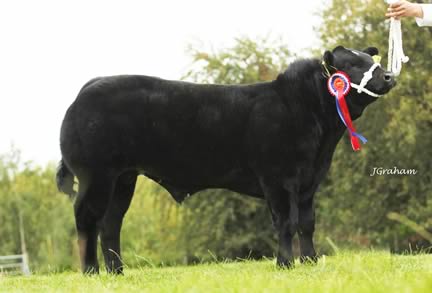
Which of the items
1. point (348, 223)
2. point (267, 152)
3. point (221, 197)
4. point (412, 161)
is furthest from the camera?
point (221, 197)

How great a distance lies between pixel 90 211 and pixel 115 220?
0.44m

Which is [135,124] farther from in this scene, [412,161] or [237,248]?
[237,248]

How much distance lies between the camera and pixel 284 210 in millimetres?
6344

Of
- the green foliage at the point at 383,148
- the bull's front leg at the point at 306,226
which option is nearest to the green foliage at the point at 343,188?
the green foliage at the point at 383,148

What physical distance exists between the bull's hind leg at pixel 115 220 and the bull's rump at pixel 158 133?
17.0 inches

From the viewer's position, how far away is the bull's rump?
641cm

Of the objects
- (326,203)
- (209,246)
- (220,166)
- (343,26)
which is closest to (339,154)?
(326,203)

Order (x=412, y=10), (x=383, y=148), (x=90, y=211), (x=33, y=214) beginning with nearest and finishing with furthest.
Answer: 1. (x=412, y=10)
2. (x=90, y=211)
3. (x=383, y=148)
4. (x=33, y=214)

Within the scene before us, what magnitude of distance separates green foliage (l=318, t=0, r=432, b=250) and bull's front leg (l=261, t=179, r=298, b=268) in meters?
14.2

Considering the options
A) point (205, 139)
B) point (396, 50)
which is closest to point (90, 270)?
point (205, 139)

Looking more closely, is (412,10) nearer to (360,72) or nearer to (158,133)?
(360,72)

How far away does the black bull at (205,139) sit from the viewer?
637cm

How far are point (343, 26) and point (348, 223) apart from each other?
6.52 metres

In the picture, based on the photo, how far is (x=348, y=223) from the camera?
75.8 feet
